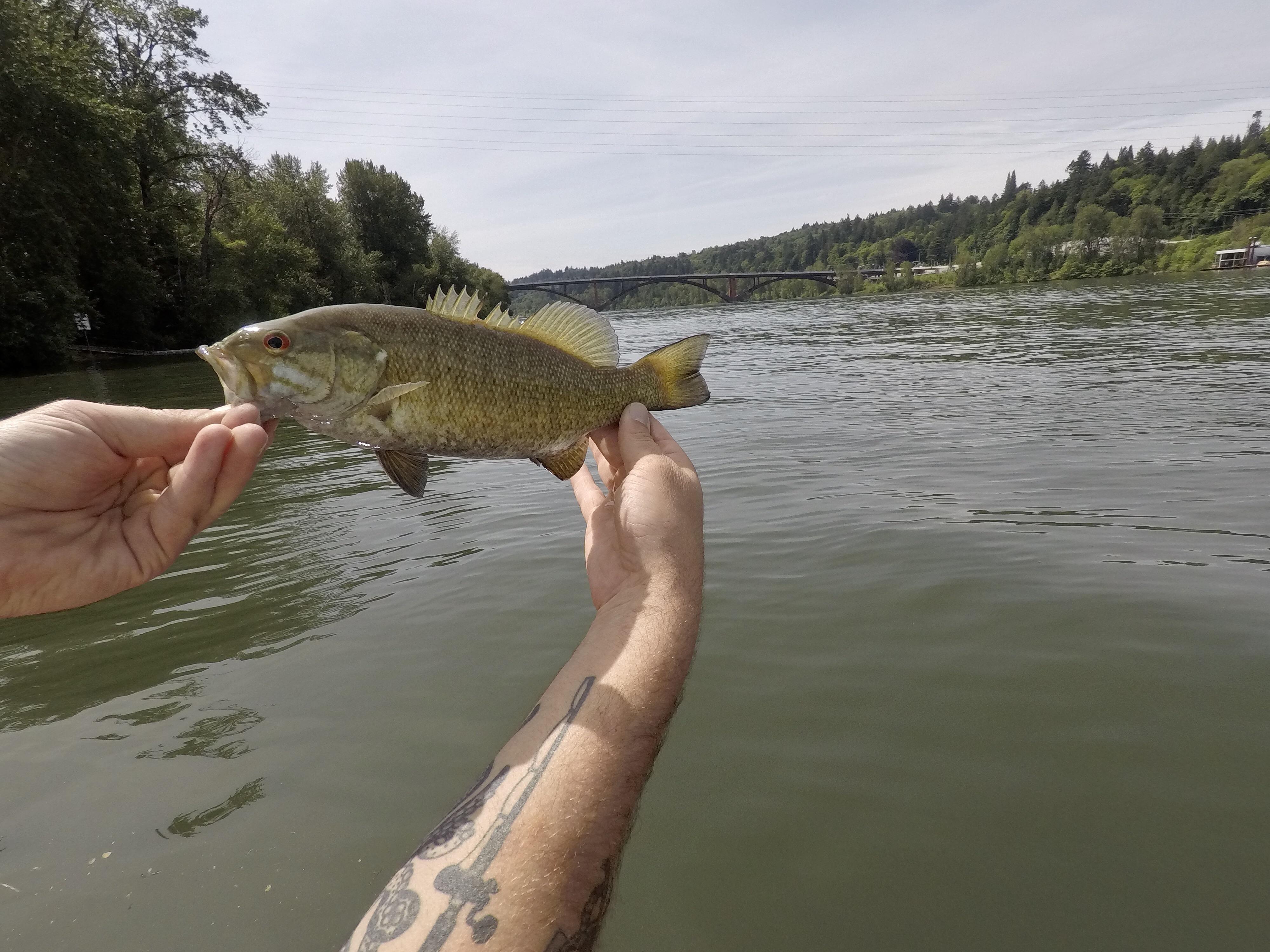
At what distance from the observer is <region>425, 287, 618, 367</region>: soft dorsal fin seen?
301 centimetres

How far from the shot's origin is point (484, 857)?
1786mm

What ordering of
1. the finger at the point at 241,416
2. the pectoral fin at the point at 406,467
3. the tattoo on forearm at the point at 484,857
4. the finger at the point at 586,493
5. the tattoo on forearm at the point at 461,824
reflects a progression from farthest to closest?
the finger at the point at 586,493 < the pectoral fin at the point at 406,467 < the finger at the point at 241,416 < the tattoo on forearm at the point at 461,824 < the tattoo on forearm at the point at 484,857

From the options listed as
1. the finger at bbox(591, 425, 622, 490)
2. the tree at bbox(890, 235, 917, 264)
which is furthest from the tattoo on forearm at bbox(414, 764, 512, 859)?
the tree at bbox(890, 235, 917, 264)

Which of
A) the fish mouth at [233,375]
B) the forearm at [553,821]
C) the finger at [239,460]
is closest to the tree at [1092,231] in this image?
the forearm at [553,821]

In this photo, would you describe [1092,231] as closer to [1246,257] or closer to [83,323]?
[1246,257]

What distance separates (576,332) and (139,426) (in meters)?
1.81

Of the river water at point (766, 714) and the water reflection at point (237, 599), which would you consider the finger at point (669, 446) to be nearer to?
the river water at point (766, 714)

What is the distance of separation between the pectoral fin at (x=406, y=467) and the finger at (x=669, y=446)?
3.42ft

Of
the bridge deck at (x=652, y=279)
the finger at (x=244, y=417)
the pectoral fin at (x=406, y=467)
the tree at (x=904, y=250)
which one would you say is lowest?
the pectoral fin at (x=406, y=467)

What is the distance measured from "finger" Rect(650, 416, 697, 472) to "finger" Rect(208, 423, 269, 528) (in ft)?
5.19

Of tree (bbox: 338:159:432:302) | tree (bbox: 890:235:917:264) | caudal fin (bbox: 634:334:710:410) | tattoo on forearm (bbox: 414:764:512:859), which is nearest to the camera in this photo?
tattoo on forearm (bbox: 414:764:512:859)

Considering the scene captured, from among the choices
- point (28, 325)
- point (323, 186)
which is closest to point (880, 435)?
point (28, 325)

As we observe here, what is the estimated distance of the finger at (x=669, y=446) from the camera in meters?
3.02

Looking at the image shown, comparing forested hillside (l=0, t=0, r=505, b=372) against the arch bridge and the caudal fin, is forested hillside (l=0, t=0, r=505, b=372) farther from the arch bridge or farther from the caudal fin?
the arch bridge
